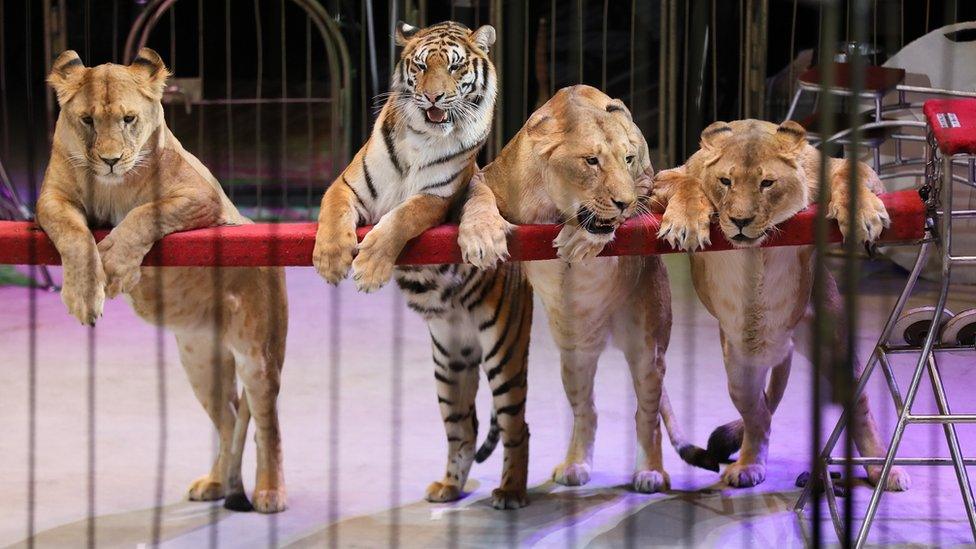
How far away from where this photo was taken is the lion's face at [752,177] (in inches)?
109

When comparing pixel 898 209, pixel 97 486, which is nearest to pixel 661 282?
pixel 898 209

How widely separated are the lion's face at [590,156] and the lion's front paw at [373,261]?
42cm

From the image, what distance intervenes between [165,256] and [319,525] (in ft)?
2.77

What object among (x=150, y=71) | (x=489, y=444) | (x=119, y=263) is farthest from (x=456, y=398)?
(x=150, y=71)

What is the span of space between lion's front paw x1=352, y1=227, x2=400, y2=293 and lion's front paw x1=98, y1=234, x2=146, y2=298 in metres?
0.47

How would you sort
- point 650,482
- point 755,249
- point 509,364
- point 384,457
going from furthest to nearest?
point 384,457 → point 650,482 → point 509,364 → point 755,249

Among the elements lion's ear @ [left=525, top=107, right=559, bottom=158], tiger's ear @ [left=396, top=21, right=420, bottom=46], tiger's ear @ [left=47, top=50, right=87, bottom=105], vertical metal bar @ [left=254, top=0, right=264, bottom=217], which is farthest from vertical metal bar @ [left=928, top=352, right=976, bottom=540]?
vertical metal bar @ [left=254, top=0, right=264, bottom=217]

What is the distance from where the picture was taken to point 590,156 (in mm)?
2816

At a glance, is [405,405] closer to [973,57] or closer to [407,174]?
[407,174]

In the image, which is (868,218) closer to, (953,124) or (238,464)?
(953,124)

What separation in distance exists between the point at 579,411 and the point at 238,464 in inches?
36.6

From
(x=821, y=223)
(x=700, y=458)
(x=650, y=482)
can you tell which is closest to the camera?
(x=821, y=223)

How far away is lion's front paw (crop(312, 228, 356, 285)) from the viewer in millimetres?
2678

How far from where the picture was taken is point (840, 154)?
6363 mm
